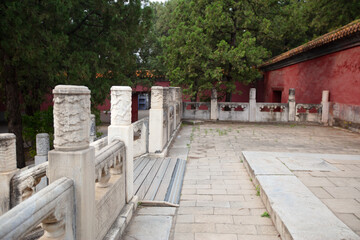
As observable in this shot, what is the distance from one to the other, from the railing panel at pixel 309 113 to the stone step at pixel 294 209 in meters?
8.68

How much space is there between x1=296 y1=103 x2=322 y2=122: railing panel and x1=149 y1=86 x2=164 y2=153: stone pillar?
8687 mm

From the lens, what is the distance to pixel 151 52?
62.7ft

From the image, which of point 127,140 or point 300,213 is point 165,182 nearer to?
point 127,140

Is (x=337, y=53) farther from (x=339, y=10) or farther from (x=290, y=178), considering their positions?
(x=290, y=178)

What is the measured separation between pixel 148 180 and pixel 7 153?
221cm

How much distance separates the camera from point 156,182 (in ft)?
14.9

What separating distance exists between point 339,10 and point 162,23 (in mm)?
14013

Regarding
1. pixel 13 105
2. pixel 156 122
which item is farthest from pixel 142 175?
pixel 13 105

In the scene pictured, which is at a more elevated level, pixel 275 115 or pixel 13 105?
pixel 13 105

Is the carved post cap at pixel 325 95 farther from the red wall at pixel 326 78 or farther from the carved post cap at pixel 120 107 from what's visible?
the carved post cap at pixel 120 107

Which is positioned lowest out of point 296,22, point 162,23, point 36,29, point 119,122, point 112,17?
point 119,122

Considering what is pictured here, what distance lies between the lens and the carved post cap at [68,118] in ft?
6.23

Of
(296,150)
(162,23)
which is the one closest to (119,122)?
(296,150)

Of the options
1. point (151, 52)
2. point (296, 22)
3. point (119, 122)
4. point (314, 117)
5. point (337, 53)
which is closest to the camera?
point (119, 122)
